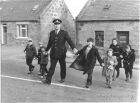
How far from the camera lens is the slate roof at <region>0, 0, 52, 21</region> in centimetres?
3138

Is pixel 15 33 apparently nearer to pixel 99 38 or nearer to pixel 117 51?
pixel 99 38

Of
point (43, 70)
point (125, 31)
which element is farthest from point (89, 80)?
point (125, 31)

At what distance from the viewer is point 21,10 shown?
33.3m

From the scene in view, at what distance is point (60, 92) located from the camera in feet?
26.3

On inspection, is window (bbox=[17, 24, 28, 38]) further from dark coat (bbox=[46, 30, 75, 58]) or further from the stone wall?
dark coat (bbox=[46, 30, 75, 58])

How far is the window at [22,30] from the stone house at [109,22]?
289 inches

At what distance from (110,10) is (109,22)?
1551 mm

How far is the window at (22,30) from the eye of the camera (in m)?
31.4

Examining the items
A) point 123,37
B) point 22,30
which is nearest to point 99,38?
point 123,37

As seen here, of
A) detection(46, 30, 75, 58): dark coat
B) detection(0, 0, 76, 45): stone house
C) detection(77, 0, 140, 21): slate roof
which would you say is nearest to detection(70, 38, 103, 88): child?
detection(46, 30, 75, 58): dark coat

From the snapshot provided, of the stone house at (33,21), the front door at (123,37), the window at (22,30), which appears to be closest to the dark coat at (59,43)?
the front door at (123,37)

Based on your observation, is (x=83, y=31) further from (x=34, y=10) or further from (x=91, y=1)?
(x=34, y=10)

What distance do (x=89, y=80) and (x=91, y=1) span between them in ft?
64.1

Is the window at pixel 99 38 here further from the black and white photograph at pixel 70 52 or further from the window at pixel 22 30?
the window at pixel 22 30
